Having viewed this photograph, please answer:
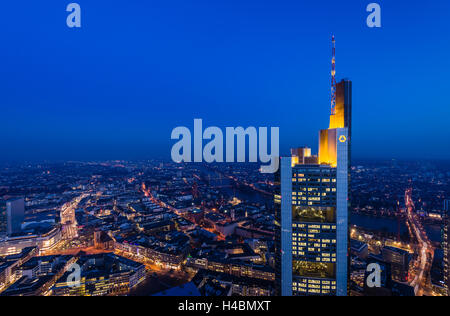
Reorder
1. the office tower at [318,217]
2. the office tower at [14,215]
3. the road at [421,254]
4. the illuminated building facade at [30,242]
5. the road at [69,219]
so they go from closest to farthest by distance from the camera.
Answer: the office tower at [318,217] → the road at [421,254] → the illuminated building facade at [30,242] → the office tower at [14,215] → the road at [69,219]

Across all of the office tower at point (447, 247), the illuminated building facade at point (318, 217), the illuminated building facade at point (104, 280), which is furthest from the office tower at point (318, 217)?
the illuminated building facade at point (104, 280)

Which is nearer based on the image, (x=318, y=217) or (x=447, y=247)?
(x=318, y=217)

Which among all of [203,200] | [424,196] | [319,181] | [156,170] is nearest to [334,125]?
[319,181]

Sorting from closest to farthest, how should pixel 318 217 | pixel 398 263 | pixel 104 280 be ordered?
pixel 318 217 < pixel 104 280 < pixel 398 263

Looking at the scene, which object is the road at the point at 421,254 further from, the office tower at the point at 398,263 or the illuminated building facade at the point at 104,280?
the illuminated building facade at the point at 104,280

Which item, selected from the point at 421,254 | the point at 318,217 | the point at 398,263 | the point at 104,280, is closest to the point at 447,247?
the point at 398,263

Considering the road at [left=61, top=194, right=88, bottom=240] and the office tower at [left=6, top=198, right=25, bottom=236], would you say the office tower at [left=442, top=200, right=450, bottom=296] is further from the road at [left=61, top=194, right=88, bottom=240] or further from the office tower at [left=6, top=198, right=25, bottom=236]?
the office tower at [left=6, top=198, right=25, bottom=236]

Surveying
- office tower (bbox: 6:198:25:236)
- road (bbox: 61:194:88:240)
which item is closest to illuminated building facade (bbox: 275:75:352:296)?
road (bbox: 61:194:88:240)

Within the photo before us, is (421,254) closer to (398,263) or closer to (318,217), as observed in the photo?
(398,263)
